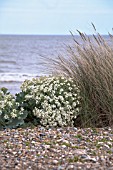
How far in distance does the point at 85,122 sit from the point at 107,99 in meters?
0.45

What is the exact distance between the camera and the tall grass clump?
570cm

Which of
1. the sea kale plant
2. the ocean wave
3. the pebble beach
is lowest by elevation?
the pebble beach

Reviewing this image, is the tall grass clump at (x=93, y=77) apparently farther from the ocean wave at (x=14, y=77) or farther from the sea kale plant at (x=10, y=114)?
the ocean wave at (x=14, y=77)

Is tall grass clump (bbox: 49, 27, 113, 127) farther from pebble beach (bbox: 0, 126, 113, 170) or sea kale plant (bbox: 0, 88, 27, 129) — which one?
sea kale plant (bbox: 0, 88, 27, 129)

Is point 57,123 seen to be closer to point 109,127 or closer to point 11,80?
point 109,127

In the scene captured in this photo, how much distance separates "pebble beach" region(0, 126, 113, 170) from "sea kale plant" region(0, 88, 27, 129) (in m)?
0.18

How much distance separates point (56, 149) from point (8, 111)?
4.46ft

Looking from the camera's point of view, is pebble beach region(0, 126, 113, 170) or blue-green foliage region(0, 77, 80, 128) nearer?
pebble beach region(0, 126, 113, 170)

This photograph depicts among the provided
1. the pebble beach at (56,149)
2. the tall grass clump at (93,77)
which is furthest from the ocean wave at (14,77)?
the pebble beach at (56,149)

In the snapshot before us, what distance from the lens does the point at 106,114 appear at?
223 inches

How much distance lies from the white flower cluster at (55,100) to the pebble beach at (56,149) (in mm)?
206

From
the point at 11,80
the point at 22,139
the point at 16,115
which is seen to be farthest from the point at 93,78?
A: the point at 11,80

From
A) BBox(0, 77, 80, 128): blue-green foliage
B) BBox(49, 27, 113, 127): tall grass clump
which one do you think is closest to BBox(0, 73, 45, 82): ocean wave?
BBox(49, 27, 113, 127): tall grass clump

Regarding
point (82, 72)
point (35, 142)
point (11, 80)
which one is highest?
point (11, 80)
